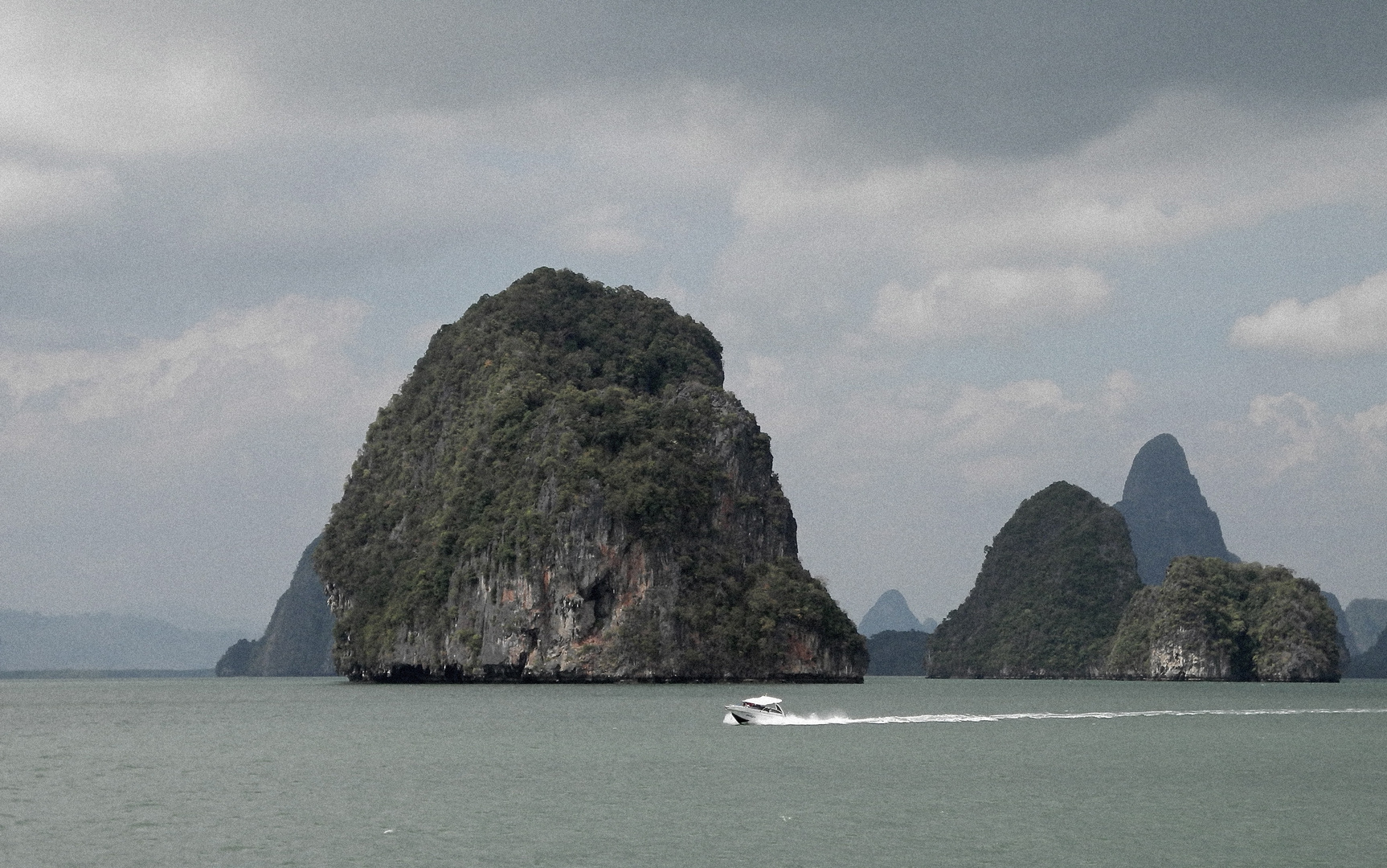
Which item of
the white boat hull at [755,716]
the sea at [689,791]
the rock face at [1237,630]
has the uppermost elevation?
the rock face at [1237,630]

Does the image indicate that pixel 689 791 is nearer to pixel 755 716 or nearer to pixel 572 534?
pixel 755 716

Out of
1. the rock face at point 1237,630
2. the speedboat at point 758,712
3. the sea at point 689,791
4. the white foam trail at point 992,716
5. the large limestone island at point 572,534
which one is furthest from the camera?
the rock face at point 1237,630

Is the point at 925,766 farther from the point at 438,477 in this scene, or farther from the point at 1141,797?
the point at 438,477

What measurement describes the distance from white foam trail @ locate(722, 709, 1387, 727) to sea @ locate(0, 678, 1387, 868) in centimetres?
57

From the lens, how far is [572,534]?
121 metres

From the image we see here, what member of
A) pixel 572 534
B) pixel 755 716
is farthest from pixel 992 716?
pixel 572 534

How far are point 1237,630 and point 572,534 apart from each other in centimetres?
10278

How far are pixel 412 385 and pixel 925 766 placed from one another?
116739mm

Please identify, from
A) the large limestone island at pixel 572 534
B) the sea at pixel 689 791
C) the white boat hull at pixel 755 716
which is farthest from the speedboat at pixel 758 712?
the large limestone island at pixel 572 534

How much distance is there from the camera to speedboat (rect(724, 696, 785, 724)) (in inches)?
2608

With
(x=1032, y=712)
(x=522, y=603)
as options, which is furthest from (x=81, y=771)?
(x=522, y=603)

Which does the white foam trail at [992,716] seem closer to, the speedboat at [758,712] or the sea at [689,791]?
the speedboat at [758,712]

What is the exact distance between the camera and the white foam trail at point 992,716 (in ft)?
224

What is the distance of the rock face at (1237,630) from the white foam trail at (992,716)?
95498 millimetres
